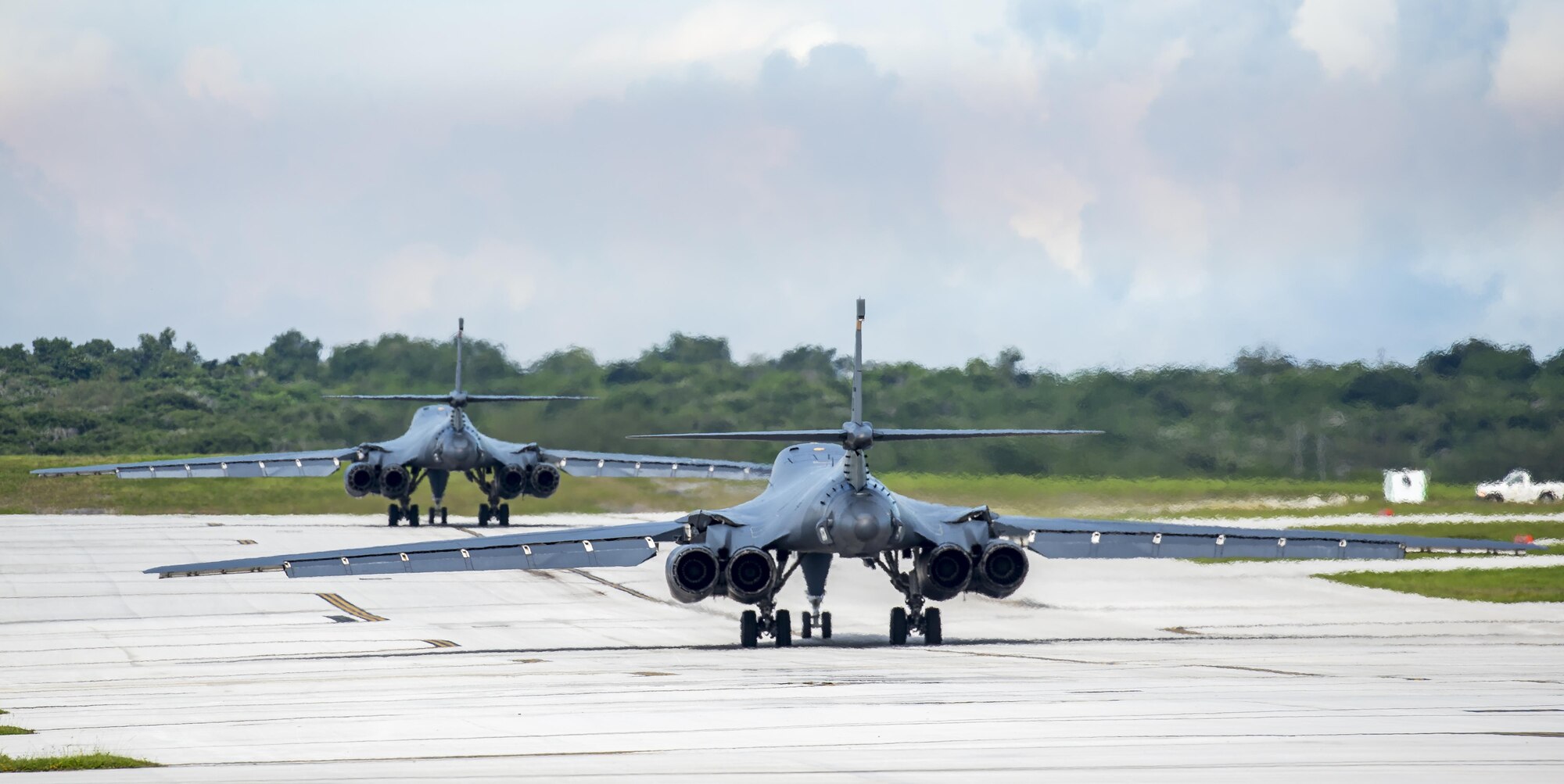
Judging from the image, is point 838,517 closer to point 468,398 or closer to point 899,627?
point 899,627

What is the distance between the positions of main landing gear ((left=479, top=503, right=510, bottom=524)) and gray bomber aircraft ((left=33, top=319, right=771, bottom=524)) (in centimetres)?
3

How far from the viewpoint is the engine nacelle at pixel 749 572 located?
80.1 feet

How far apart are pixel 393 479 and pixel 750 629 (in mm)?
31993

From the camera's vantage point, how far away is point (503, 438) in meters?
58.8

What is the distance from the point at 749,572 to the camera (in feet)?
80.3

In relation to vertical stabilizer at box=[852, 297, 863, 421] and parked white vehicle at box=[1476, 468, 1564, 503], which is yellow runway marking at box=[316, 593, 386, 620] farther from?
parked white vehicle at box=[1476, 468, 1564, 503]

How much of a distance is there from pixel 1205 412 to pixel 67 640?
28.6 metres

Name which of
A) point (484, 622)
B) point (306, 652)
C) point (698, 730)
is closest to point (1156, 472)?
point (484, 622)

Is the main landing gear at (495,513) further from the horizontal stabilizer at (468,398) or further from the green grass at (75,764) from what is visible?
the green grass at (75,764)

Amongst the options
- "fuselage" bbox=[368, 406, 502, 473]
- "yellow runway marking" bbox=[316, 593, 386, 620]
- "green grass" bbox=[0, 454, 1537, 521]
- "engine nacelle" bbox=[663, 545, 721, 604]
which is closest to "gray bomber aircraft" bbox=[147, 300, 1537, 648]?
"engine nacelle" bbox=[663, 545, 721, 604]

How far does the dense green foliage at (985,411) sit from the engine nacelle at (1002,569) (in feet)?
63.7

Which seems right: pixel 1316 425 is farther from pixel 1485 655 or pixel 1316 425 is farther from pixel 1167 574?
pixel 1485 655

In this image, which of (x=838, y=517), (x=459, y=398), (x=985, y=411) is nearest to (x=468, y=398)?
(x=459, y=398)

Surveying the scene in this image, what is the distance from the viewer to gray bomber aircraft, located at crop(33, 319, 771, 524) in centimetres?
5459
